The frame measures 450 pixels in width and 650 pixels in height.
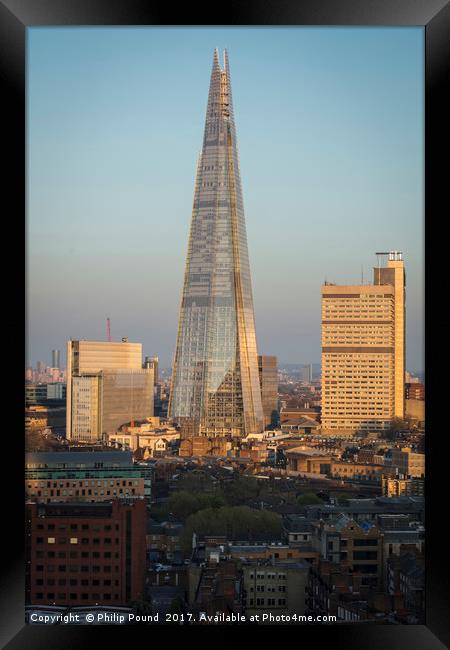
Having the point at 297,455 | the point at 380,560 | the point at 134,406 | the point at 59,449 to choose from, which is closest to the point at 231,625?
the point at 380,560

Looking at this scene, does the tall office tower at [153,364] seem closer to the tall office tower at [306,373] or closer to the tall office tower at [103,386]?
the tall office tower at [103,386]

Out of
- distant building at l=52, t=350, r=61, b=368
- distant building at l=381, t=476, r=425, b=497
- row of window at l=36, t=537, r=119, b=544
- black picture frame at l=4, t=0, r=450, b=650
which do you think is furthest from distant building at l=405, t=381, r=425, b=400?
black picture frame at l=4, t=0, r=450, b=650

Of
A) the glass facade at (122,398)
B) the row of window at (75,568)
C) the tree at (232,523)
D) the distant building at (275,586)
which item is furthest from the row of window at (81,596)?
the glass facade at (122,398)

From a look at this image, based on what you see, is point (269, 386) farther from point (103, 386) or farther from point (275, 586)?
point (275, 586)

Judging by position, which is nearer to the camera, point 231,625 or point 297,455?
point 231,625

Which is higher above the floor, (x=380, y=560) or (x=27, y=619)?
(x=27, y=619)

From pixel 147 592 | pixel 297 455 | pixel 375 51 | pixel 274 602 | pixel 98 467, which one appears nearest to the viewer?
pixel 274 602

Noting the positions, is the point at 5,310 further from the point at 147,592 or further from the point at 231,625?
the point at 147,592
